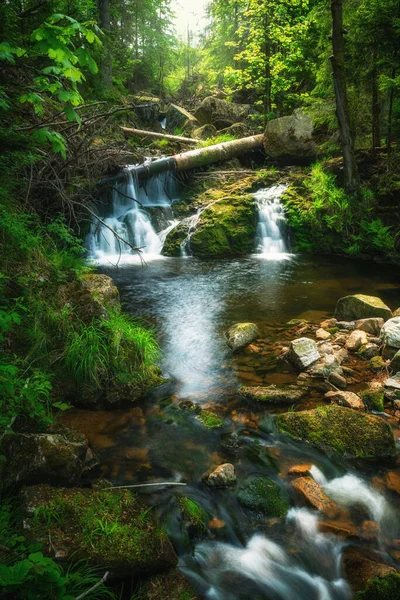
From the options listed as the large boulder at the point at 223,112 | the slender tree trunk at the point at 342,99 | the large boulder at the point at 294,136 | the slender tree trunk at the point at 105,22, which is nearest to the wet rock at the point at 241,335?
the slender tree trunk at the point at 342,99

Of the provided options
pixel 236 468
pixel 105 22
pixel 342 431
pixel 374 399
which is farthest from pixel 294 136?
pixel 236 468

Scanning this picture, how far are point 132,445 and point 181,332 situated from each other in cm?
286

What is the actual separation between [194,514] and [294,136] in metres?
13.7

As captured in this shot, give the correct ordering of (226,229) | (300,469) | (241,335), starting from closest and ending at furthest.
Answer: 1. (300,469)
2. (241,335)
3. (226,229)

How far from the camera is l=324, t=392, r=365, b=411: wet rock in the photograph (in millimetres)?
3889

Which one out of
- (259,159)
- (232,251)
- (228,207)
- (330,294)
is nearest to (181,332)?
(330,294)

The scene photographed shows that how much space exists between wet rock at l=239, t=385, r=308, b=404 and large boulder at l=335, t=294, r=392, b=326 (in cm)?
238

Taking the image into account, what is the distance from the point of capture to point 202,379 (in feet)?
15.3

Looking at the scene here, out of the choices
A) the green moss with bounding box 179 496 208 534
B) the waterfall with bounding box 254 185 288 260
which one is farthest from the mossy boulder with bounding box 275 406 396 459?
the waterfall with bounding box 254 185 288 260

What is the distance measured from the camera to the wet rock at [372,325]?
18.0 ft

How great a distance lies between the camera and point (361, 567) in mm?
2396

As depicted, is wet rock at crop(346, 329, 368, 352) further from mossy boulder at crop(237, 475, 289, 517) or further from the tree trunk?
the tree trunk

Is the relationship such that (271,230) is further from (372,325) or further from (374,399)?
(374,399)

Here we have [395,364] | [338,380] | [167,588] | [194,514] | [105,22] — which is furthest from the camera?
[105,22]
